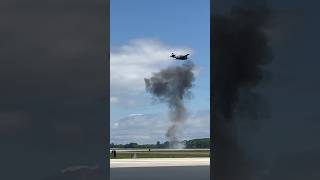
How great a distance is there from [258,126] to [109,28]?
347cm

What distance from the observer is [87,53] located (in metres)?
7.70

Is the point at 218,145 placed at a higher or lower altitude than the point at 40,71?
lower

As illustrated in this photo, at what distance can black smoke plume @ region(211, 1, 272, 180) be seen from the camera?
945cm

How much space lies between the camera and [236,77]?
984 centimetres

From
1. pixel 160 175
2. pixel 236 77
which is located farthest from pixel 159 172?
pixel 236 77

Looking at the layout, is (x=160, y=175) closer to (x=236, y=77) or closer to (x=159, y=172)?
(x=159, y=172)

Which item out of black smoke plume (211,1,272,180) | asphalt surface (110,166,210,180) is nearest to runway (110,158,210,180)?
asphalt surface (110,166,210,180)

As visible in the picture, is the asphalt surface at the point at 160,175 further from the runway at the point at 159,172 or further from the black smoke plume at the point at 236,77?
the black smoke plume at the point at 236,77

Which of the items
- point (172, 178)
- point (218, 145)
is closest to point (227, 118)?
point (218, 145)

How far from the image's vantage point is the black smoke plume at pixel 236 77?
9.45 meters

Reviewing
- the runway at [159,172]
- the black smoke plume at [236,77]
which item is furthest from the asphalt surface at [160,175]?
the black smoke plume at [236,77]

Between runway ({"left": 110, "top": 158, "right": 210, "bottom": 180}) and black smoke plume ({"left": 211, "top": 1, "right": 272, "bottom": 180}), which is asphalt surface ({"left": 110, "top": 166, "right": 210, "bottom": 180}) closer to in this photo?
runway ({"left": 110, "top": 158, "right": 210, "bottom": 180})

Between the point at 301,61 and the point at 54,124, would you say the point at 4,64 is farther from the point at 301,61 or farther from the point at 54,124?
the point at 301,61

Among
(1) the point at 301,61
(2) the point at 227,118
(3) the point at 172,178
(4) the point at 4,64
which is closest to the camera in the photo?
(4) the point at 4,64
